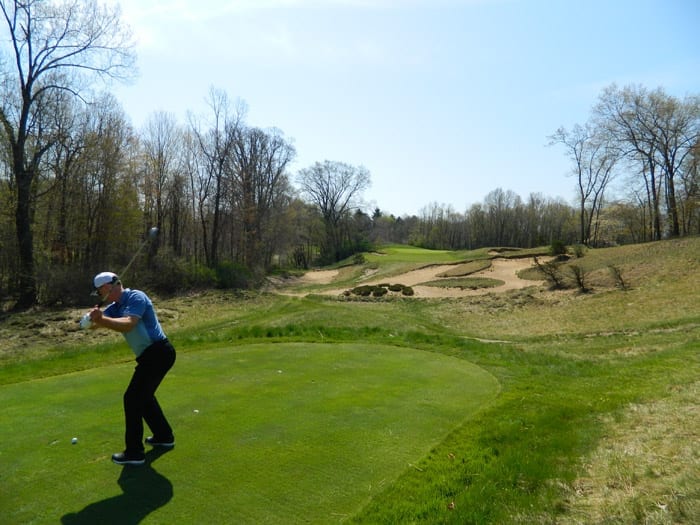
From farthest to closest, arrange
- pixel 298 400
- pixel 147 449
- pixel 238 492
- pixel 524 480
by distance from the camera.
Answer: pixel 298 400
pixel 147 449
pixel 524 480
pixel 238 492

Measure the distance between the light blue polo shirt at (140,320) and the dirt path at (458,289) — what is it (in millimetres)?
29369

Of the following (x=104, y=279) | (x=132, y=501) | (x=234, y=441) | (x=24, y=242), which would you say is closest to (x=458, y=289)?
(x=24, y=242)

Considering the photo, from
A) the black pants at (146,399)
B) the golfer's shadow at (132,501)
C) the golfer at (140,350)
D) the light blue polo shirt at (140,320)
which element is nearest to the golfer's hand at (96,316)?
the golfer at (140,350)

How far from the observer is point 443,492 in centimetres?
476

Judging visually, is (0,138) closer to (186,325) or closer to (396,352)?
(186,325)

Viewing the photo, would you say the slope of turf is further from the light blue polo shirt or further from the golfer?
the light blue polo shirt

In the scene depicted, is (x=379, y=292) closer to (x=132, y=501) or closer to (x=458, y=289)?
(x=458, y=289)

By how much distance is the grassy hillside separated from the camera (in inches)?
176

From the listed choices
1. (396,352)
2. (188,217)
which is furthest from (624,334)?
(188,217)

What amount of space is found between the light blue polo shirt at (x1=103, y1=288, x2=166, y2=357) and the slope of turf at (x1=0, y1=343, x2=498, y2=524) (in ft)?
3.96

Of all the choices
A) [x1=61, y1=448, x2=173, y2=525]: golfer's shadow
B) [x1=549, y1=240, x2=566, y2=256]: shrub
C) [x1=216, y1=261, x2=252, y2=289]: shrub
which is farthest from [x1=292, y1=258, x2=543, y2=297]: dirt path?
[x1=61, y1=448, x2=173, y2=525]: golfer's shadow

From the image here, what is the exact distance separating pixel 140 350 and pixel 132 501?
6.23 feet

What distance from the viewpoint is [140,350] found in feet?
18.9

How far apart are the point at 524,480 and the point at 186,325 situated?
756 inches
